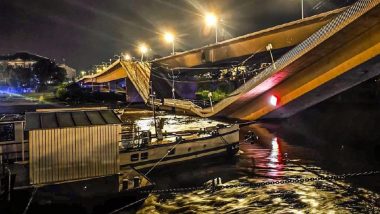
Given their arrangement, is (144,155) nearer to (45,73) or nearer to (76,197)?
(76,197)

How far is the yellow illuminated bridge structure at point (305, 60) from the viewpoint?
89.1ft

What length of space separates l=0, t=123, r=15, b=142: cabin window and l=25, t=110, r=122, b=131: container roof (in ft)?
4.34

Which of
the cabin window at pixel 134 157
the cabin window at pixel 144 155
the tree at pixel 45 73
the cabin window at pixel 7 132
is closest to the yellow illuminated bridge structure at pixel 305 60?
the cabin window at pixel 144 155

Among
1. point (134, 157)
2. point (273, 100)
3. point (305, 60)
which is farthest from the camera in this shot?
point (273, 100)

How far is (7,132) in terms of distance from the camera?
58.1 ft

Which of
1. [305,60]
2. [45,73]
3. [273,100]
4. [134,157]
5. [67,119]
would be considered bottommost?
[134,157]

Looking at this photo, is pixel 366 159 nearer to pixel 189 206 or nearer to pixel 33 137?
pixel 189 206

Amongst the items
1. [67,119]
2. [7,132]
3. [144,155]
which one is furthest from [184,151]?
[7,132]

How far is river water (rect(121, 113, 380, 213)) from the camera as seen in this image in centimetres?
1494

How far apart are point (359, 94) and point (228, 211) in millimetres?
54532

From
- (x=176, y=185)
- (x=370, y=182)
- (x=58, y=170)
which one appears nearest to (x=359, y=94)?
(x=370, y=182)

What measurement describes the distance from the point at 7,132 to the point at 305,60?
26316mm

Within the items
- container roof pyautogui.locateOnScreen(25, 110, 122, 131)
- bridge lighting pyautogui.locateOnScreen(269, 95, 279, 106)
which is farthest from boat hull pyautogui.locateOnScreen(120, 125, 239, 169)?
bridge lighting pyautogui.locateOnScreen(269, 95, 279, 106)

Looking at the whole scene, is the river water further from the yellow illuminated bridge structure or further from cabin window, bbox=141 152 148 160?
the yellow illuminated bridge structure
